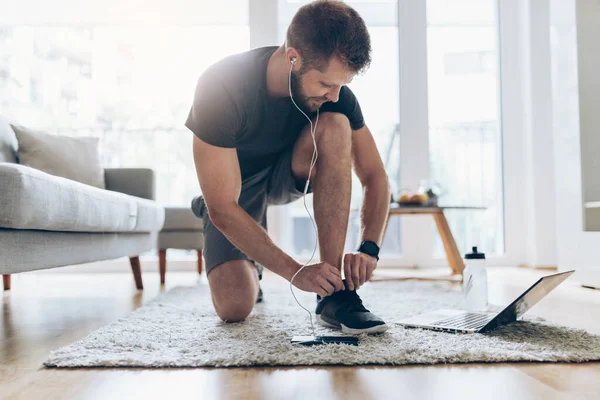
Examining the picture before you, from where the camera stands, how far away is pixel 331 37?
3.90 ft

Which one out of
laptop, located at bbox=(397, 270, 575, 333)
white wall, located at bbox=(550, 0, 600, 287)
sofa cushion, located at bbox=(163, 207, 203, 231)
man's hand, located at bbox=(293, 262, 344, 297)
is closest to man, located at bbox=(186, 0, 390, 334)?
man's hand, located at bbox=(293, 262, 344, 297)

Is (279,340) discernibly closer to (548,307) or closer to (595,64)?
(548,307)

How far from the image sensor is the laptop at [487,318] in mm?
1212

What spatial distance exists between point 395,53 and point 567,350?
10.3ft

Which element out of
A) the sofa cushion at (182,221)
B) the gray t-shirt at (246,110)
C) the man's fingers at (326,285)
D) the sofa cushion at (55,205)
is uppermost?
the gray t-shirt at (246,110)

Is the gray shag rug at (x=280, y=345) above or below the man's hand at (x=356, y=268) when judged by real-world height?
below

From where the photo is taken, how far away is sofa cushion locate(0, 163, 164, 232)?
1.24m

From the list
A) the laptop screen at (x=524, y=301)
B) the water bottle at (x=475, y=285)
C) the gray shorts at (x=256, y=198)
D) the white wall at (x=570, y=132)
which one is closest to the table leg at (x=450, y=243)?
the white wall at (x=570, y=132)

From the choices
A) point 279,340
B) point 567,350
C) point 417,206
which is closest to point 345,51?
point 279,340

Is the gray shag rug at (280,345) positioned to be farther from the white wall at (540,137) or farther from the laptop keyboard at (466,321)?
the white wall at (540,137)

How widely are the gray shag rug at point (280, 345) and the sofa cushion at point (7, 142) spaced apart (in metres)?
1.11

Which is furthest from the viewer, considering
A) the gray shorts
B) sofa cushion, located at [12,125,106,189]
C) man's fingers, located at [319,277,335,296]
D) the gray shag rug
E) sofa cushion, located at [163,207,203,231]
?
sofa cushion, located at [163,207,203,231]

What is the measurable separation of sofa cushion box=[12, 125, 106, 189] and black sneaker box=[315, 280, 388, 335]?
1.69 m

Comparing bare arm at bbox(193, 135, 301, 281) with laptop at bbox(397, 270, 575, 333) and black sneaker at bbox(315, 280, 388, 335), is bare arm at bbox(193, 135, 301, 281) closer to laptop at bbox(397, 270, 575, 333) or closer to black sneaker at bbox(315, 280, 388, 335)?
black sneaker at bbox(315, 280, 388, 335)
